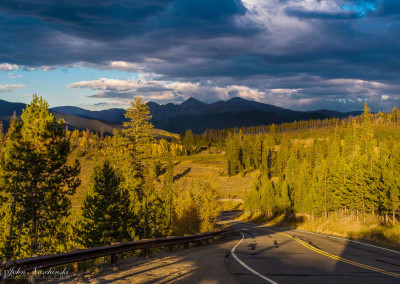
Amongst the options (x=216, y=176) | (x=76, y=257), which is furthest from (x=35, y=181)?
(x=216, y=176)

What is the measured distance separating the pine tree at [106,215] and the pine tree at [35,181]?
264 centimetres

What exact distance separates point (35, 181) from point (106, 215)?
6.39 meters

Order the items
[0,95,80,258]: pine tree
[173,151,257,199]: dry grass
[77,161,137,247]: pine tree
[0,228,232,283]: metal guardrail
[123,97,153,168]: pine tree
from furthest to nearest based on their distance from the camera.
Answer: [173,151,257,199]: dry grass, [123,97,153,168]: pine tree, [77,161,137,247]: pine tree, [0,95,80,258]: pine tree, [0,228,232,283]: metal guardrail

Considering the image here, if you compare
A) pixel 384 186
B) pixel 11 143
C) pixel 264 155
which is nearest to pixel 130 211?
pixel 11 143

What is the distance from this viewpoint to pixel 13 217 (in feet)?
78.3

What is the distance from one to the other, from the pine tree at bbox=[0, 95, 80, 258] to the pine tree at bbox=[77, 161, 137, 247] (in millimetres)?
2635

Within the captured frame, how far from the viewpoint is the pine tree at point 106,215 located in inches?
1073

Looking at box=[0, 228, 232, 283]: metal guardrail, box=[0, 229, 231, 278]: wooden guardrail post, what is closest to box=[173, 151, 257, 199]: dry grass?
box=[0, 229, 231, 278]: wooden guardrail post

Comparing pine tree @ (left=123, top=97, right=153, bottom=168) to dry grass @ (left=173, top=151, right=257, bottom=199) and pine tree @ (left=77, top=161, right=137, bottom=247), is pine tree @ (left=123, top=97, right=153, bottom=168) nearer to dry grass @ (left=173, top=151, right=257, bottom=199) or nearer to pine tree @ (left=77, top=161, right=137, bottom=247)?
pine tree @ (left=77, top=161, right=137, bottom=247)

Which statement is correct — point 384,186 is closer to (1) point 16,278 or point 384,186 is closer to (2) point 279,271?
(2) point 279,271

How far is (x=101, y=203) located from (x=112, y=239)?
321 centimetres

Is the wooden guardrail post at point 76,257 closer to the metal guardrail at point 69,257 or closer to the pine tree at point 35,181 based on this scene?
the metal guardrail at point 69,257

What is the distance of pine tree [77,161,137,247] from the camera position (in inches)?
1073

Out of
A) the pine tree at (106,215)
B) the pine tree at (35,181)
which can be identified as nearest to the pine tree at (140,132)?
the pine tree at (106,215)
